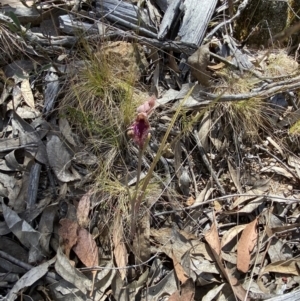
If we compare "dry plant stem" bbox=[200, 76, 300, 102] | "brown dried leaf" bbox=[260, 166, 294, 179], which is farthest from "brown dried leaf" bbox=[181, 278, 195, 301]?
"dry plant stem" bbox=[200, 76, 300, 102]

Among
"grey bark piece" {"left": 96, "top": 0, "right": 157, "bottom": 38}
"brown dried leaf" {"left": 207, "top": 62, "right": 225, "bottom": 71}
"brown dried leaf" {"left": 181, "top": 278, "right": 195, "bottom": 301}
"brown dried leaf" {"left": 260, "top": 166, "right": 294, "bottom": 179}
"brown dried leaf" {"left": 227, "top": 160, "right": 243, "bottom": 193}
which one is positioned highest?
"grey bark piece" {"left": 96, "top": 0, "right": 157, "bottom": 38}

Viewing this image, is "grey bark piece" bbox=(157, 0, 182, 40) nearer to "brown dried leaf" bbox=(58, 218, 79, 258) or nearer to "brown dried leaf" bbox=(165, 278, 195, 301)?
"brown dried leaf" bbox=(58, 218, 79, 258)

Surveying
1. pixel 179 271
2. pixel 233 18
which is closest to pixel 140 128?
pixel 179 271

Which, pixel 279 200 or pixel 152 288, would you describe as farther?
pixel 279 200

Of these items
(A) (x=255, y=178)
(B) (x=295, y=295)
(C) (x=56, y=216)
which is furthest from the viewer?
(A) (x=255, y=178)

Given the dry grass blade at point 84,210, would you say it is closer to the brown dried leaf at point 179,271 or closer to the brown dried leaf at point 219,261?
the brown dried leaf at point 179,271

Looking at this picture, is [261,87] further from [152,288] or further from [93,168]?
[152,288]

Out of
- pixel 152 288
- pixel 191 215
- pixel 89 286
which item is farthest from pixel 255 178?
pixel 89 286
